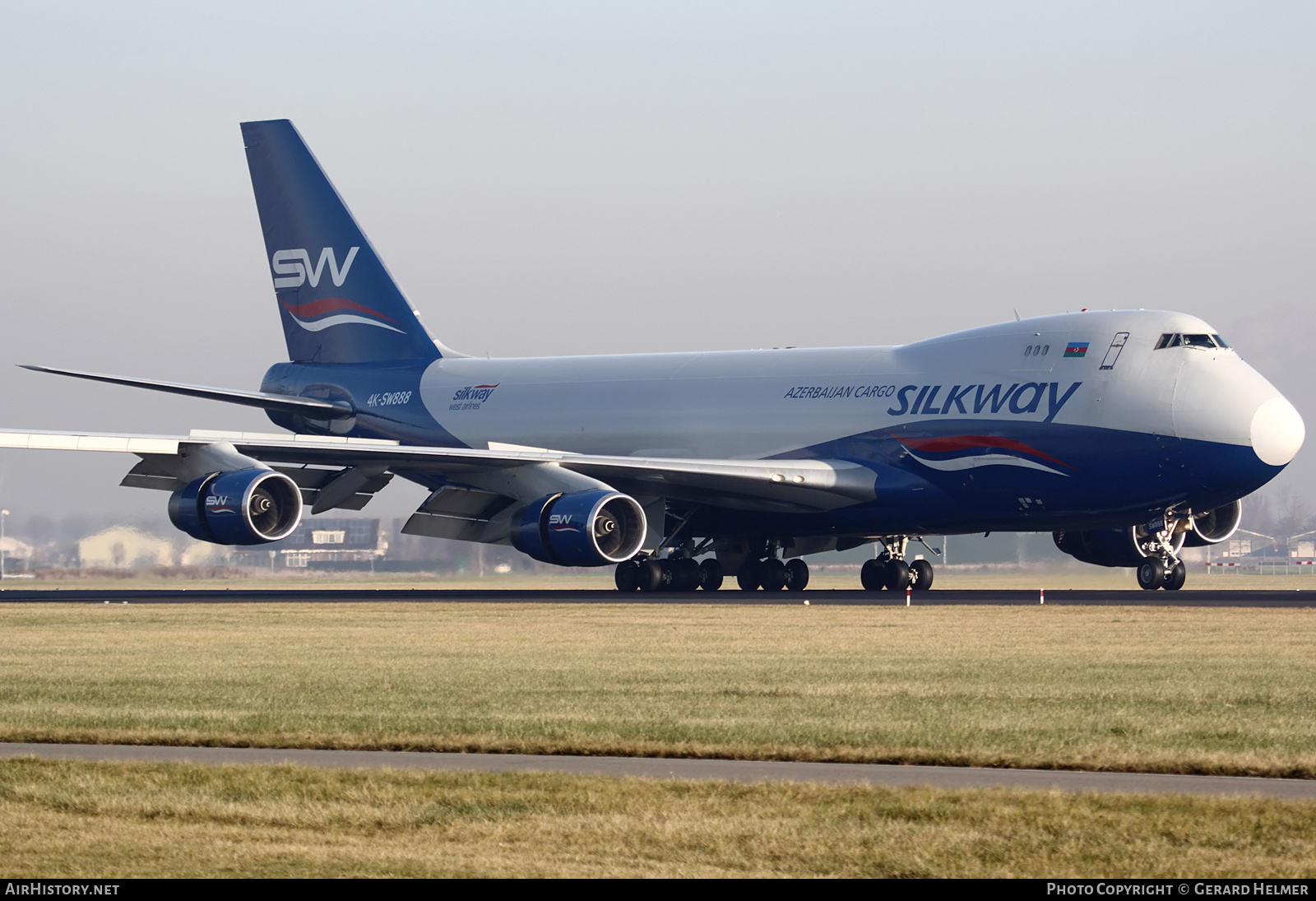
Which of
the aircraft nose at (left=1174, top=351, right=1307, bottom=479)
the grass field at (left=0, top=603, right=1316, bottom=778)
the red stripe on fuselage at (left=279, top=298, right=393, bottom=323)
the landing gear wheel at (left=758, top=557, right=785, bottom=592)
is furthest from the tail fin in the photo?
the aircraft nose at (left=1174, top=351, right=1307, bottom=479)

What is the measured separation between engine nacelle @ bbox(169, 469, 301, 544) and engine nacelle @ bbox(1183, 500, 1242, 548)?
63.7 feet

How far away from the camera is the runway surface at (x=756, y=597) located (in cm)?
3428

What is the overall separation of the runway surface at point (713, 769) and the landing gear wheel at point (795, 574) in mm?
29238

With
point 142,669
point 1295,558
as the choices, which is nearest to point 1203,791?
point 142,669

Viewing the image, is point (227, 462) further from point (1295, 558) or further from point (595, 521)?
point (1295, 558)

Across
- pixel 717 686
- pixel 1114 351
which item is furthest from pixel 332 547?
pixel 717 686

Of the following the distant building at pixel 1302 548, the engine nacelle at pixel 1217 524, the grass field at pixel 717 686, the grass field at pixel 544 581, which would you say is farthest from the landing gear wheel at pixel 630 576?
the distant building at pixel 1302 548

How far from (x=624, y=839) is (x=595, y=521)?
25798 millimetres

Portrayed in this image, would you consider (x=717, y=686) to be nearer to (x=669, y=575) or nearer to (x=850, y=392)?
(x=850, y=392)

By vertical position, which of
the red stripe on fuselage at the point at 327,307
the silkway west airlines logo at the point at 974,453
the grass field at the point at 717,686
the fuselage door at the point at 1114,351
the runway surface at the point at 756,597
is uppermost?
the red stripe on fuselage at the point at 327,307

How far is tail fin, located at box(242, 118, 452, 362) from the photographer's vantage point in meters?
48.5

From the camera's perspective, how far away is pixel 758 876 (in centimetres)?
916

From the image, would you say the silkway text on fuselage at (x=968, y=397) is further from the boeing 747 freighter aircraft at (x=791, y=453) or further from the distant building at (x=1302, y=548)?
the distant building at (x=1302, y=548)

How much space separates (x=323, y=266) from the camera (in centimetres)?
4897
